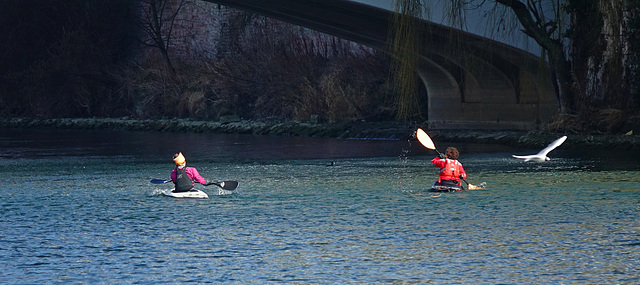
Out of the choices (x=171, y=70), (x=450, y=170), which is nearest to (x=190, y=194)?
(x=450, y=170)

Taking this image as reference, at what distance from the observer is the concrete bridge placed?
98.9 feet

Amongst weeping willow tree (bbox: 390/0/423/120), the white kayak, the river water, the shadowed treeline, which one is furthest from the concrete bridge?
the white kayak

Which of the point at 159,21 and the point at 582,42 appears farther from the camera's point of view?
the point at 159,21

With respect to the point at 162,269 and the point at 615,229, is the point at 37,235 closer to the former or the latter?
the point at 162,269

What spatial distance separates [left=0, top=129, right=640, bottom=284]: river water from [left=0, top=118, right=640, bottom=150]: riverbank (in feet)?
15.6

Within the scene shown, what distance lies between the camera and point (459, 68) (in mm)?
38438

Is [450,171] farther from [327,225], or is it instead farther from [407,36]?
[407,36]

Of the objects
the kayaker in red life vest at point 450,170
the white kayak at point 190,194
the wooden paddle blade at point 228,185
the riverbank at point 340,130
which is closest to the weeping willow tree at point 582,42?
the riverbank at point 340,130

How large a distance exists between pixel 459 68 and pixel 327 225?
2600 cm

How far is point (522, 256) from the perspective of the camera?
10.6m

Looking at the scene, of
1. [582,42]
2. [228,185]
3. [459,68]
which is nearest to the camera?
[228,185]

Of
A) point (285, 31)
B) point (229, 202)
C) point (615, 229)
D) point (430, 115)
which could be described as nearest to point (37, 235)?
point (229, 202)

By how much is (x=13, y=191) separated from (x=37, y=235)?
5585 mm

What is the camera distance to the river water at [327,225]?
996 centimetres
